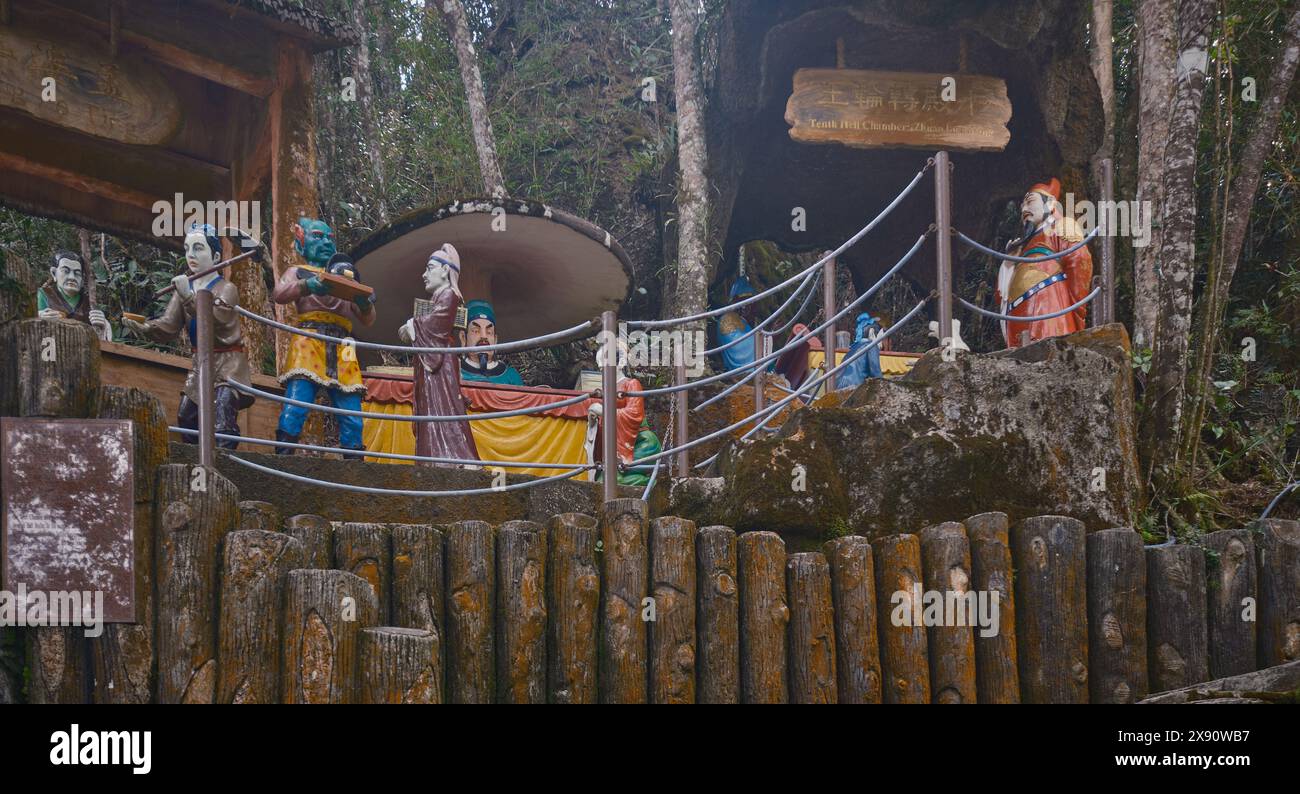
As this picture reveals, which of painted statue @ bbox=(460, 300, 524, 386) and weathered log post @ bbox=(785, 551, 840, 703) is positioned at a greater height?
painted statue @ bbox=(460, 300, 524, 386)

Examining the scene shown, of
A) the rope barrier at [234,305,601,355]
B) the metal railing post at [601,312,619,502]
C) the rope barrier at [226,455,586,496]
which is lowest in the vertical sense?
the rope barrier at [226,455,586,496]

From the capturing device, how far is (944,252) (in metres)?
6.32

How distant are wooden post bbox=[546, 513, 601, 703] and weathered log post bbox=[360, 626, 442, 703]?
0.79 meters

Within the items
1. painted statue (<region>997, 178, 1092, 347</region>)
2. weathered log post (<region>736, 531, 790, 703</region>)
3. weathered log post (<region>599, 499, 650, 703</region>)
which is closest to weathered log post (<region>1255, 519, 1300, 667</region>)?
painted statue (<region>997, 178, 1092, 347</region>)

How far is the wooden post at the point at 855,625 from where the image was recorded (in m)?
5.36

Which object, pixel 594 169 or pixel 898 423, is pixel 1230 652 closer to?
pixel 898 423

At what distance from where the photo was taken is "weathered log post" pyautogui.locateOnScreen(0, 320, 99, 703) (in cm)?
438

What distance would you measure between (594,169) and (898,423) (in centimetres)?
1101

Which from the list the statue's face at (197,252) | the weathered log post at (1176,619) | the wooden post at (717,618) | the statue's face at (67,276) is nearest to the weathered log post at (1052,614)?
the weathered log post at (1176,619)

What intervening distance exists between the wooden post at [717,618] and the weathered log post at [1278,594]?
95.8 inches

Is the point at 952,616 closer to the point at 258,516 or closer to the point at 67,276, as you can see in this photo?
the point at 258,516

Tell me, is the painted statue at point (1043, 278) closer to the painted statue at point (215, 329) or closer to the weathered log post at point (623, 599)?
the weathered log post at point (623, 599)

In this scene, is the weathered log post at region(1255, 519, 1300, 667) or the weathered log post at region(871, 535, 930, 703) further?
the weathered log post at region(1255, 519, 1300, 667)

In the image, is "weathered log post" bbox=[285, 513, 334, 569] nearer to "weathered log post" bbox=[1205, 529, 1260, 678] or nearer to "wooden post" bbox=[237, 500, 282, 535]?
"wooden post" bbox=[237, 500, 282, 535]
